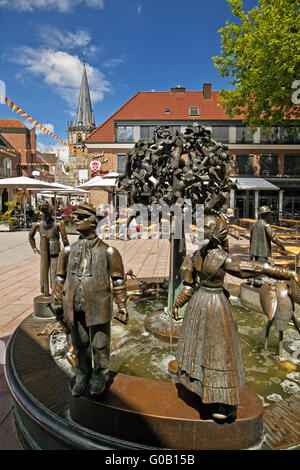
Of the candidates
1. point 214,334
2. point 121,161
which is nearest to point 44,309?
point 214,334

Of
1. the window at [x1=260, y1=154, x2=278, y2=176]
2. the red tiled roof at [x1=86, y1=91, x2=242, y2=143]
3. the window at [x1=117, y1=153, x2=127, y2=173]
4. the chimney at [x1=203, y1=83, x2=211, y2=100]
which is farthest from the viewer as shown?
the chimney at [x1=203, y1=83, x2=211, y2=100]

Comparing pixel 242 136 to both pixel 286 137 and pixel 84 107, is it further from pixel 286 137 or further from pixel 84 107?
pixel 84 107

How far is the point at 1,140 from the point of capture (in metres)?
32.7

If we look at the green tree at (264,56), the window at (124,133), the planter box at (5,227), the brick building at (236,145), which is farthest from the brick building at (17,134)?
the green tree at (264,56)

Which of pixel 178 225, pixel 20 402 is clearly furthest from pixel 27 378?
pixel 178 225

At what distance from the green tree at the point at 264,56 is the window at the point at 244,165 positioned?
14.1 metres

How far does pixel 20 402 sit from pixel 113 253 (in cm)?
164

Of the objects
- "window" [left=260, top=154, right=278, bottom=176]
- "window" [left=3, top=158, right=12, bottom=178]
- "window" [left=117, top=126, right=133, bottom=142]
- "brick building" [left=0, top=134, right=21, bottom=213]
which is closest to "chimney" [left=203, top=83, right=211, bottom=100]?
"window" [left=260, top=154, right=278, bottom=176]

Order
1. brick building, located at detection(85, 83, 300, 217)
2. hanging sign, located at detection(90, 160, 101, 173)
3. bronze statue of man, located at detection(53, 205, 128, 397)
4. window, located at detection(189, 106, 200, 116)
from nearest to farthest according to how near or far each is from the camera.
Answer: bronze statue of man, located at detection(53, 205, 128, 397) < brick building, located at detection(85, 83, 300, 217) < hanging sign, located at detection(90, 160, 101, 173) < window, located at detection(189, 106, 200, 116)

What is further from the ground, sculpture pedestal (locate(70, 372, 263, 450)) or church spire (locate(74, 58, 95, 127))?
church spire (locate(74, 58, 95, 127))

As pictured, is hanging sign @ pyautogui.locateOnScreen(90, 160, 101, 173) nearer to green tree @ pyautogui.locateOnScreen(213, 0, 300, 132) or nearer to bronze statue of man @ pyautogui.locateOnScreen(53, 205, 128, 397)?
green tree @ pyautogui.locateOnScreen(213, 0, 300, 132)

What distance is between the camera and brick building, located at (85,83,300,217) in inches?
995

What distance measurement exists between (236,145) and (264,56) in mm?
16613

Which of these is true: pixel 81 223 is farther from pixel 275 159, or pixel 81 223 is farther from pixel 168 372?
pixel 275 159
